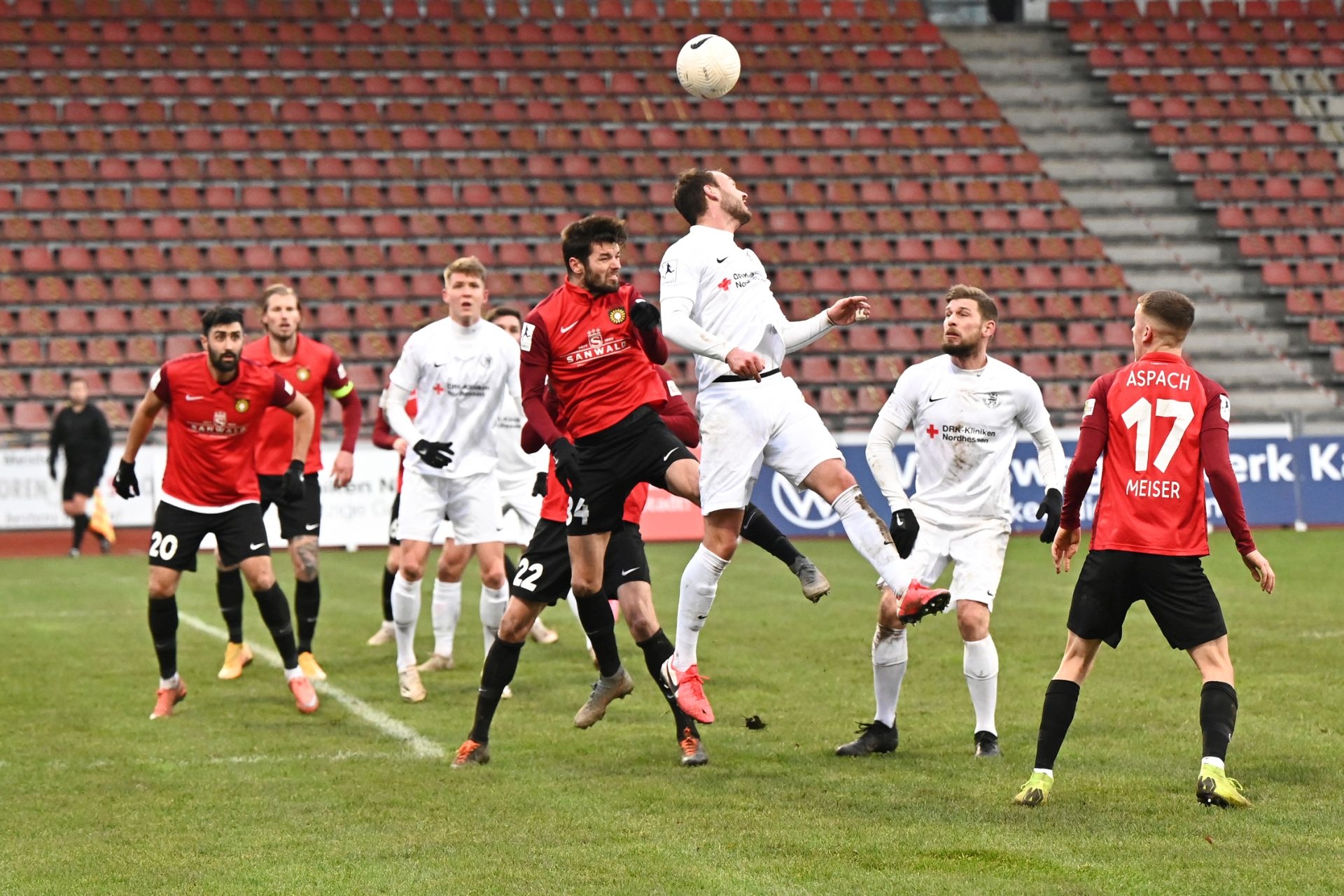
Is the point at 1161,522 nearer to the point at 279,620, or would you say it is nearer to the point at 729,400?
the point at 729,400

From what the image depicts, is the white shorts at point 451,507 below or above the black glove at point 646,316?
below

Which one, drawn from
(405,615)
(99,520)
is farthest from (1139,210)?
(405,615)

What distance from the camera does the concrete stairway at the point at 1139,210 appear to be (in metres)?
28.0

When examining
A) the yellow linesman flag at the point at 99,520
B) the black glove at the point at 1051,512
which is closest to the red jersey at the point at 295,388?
the black glove at the point at 1051,512

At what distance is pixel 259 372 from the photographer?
9.02m

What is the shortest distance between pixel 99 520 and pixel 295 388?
12440 millimetres

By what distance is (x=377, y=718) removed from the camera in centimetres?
884

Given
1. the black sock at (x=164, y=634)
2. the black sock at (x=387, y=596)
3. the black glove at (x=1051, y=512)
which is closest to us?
the black glove at (x=1051, y=512)

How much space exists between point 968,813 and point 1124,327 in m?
23.2

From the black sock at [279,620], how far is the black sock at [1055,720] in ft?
15.2

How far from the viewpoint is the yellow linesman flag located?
2186cm

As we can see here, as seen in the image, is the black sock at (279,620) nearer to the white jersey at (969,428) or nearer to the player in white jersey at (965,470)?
the player in white jersey at (965,470)

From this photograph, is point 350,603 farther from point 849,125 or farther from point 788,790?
point 849,125

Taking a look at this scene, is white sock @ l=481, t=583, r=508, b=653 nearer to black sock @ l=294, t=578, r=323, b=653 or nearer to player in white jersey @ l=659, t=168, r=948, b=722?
black sock @ l=294, t=578, r=323, b=653
